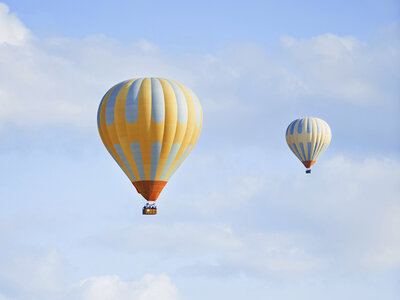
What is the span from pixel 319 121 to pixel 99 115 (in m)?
36.8

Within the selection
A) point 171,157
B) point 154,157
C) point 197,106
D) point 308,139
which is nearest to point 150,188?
point 154,157

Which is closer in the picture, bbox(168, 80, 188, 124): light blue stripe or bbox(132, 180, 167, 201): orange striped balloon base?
bbox(168, 80, 188, 124): light blue stripe

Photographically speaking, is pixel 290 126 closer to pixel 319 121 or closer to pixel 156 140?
pixel 319 121

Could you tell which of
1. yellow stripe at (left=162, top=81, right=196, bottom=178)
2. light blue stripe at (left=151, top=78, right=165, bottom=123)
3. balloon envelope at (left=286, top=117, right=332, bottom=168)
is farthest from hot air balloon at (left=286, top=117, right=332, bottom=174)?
light blue stripe at (left=151, top=78, right=165, bottom=123)

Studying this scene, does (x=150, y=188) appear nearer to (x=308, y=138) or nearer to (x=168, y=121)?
(x=168, y=121)

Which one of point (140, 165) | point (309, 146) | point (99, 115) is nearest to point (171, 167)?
point (140, 165)

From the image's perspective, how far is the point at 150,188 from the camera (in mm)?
67438

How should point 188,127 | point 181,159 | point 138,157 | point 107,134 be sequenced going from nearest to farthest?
1. point 138,157
2. point 188,127
3. point 107,134
4. point 181,159

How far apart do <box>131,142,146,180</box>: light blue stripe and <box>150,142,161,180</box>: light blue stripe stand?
2.16ft

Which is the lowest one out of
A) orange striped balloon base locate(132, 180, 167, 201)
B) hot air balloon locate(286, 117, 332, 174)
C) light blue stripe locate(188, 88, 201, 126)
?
orange striped balloon base locate(132, 180, 167, 201)

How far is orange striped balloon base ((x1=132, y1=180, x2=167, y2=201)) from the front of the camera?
6738 centimetres

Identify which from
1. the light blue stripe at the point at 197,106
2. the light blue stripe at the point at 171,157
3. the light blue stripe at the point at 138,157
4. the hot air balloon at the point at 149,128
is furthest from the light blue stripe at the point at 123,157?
the light blue stripe at the point at 197,106

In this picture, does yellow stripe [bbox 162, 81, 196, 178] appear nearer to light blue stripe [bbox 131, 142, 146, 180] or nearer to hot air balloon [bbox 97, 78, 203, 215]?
hot air balloon [bbox 97, 78, 203, 215]

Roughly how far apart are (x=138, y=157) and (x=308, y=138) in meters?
34.6
